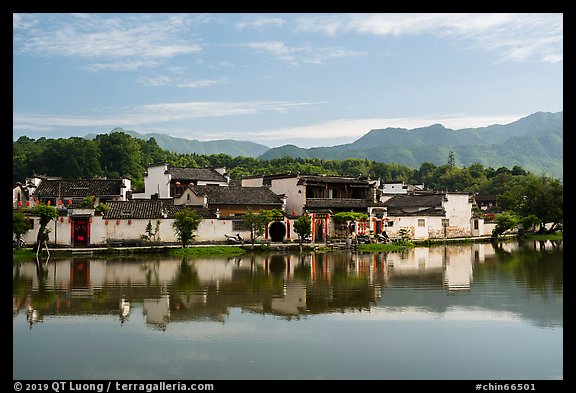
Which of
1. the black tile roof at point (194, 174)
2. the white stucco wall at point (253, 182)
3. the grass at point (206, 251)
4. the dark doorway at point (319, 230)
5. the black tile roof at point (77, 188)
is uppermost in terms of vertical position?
the black tile roof at point (194, 174)

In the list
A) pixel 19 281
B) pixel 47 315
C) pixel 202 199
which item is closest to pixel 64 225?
pixel 202 199

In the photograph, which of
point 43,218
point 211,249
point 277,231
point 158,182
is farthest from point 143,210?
point 158,182

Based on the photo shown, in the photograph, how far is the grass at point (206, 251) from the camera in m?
29.4

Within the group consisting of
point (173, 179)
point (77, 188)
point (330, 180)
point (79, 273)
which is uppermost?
point (173, 179)

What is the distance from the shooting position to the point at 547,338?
11.5 metres

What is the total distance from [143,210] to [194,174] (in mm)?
11947

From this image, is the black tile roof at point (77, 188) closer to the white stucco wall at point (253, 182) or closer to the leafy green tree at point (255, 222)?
the white stucco wall at point (253, 182)

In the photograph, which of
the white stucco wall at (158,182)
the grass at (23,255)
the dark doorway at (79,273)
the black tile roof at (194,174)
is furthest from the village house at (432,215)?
the grass at (23,255)

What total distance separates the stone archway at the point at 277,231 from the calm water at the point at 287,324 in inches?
528

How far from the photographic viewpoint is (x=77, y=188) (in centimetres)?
3969

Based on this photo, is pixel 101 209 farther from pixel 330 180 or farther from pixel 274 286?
pixel 330 180

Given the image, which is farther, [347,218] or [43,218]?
[347,218]

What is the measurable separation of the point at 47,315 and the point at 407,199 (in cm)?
3498
